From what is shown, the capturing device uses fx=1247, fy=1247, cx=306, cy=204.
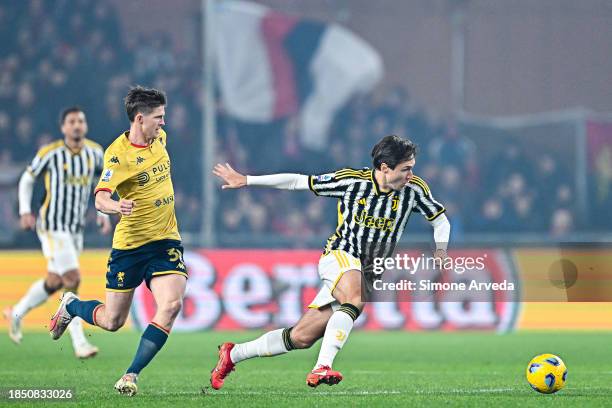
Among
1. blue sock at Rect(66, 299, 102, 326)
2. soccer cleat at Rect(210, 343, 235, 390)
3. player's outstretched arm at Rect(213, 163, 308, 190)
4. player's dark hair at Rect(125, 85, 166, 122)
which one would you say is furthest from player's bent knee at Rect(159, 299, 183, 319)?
player's dark hair at Rect(125, 85, 166, 122)

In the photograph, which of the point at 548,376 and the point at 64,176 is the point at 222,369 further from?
the point at 64,176

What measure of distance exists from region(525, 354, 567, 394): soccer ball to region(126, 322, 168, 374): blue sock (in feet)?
8.08

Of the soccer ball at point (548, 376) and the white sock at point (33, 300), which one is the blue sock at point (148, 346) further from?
the white sock at point (33, 300)

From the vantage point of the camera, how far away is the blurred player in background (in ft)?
27.1

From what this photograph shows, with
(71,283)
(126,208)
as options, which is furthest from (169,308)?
(71,283)

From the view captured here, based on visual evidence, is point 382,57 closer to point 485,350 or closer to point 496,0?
point 496,0

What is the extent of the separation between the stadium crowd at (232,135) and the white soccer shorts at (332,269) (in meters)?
10.8

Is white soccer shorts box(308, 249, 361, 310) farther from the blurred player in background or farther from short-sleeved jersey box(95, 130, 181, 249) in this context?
short-sleeved jersey box(95, 130, 181, 249)

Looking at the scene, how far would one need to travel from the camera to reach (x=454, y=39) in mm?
22422

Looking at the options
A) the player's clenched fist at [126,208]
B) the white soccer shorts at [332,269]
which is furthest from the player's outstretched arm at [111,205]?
the white soccer shorts at [332,269]

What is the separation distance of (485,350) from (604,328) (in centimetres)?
350

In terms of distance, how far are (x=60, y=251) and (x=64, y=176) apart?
73cm

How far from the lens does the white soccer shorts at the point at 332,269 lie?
832 cm

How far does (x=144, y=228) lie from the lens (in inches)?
336
